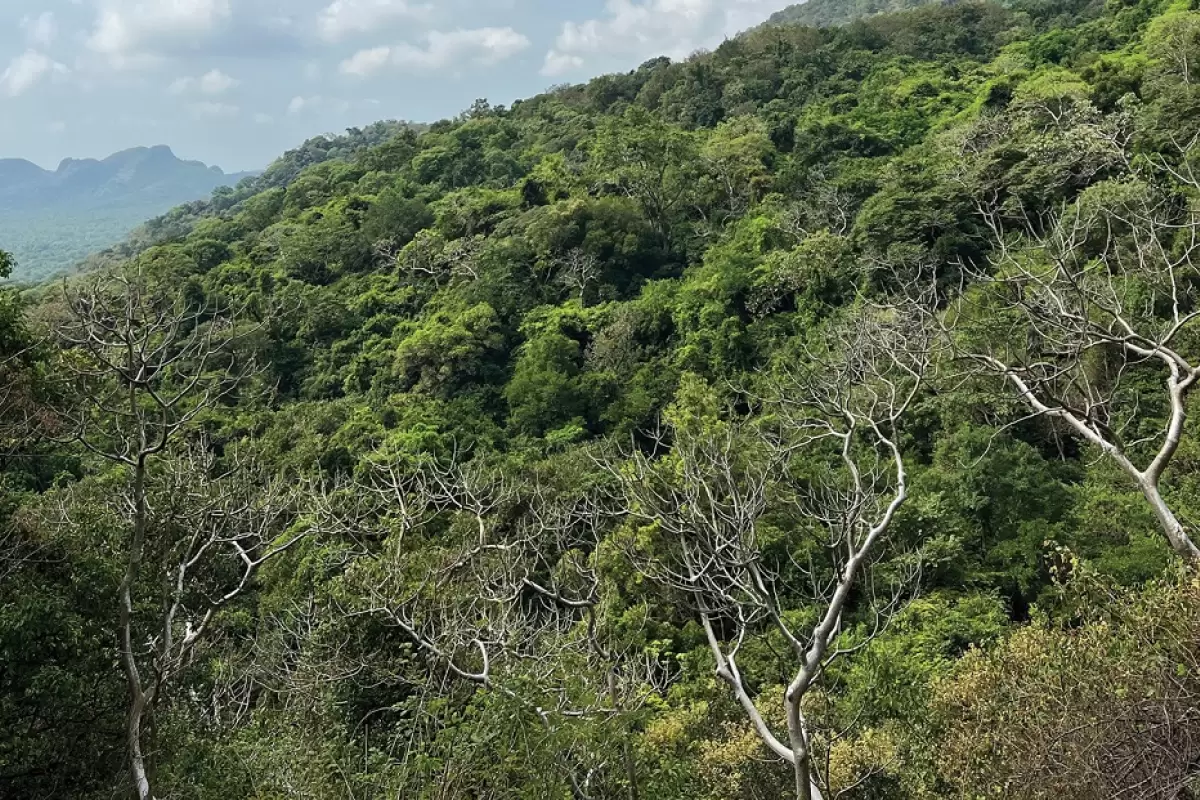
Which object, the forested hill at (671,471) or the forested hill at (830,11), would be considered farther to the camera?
the forested hill at (830,11)

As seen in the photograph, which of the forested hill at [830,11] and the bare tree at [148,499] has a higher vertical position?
the forested hill at [830,11]

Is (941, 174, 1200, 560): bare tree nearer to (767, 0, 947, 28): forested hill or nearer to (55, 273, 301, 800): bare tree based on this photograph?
(55, 273, 301, 800): bare tree

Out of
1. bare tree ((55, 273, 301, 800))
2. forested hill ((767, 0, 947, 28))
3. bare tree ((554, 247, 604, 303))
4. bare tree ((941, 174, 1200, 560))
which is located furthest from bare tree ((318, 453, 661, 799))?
forested hill ((767, 0, 947, 28))

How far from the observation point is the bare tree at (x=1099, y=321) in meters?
6.68

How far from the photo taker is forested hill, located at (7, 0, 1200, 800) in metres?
5.79

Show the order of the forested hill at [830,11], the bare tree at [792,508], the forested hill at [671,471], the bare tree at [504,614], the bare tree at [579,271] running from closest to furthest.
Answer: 1. the bare tree at [792,508]
2. the forested hill at [671,471]
3. the bare tree at [504,614]
4. the bare tree at [579,271]
5. the forested hill at [830,11]

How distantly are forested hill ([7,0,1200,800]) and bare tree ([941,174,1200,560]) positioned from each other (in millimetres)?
128

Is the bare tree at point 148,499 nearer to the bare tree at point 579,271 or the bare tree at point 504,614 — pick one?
the bare tree at point 504,614

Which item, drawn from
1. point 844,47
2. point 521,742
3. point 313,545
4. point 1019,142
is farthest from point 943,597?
point 844,47

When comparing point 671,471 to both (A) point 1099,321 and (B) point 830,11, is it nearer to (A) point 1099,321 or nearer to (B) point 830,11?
(A) point 1099,321

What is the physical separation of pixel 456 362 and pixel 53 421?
760 inches

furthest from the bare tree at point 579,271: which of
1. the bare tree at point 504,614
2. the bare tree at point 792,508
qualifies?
the bare tree at point 504,614

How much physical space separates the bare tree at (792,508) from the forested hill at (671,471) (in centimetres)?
11

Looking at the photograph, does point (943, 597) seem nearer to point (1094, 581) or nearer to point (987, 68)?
point (1094, 581)
